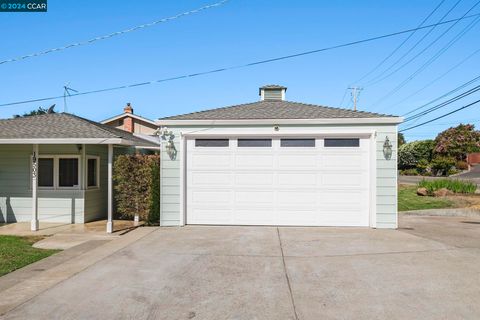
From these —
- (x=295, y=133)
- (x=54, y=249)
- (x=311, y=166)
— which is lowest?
(x=54, y=249)

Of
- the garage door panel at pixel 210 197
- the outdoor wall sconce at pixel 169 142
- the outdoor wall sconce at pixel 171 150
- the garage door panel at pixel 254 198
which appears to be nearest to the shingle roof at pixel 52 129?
the outdoor wall sconce at pixel 169 142

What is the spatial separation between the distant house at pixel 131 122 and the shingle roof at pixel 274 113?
623 inches

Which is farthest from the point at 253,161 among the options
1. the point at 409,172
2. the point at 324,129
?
the point at 409,172

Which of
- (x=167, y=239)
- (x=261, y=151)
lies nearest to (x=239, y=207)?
(x=261, y=151)

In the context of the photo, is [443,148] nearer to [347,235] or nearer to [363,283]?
[347,235]

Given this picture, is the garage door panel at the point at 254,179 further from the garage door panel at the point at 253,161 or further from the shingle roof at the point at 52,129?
the shingle roof at the point at 52,129

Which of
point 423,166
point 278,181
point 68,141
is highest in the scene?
point 68,141

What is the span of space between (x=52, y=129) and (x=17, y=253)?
16.6 feet

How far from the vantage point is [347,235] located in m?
9.48

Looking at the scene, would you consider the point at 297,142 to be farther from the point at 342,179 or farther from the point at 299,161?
the point at 342,179

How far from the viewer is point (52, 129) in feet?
38.8

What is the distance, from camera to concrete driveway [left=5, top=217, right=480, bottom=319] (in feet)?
15.5

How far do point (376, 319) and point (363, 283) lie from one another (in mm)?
1339

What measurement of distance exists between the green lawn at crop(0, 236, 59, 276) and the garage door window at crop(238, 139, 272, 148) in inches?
211
